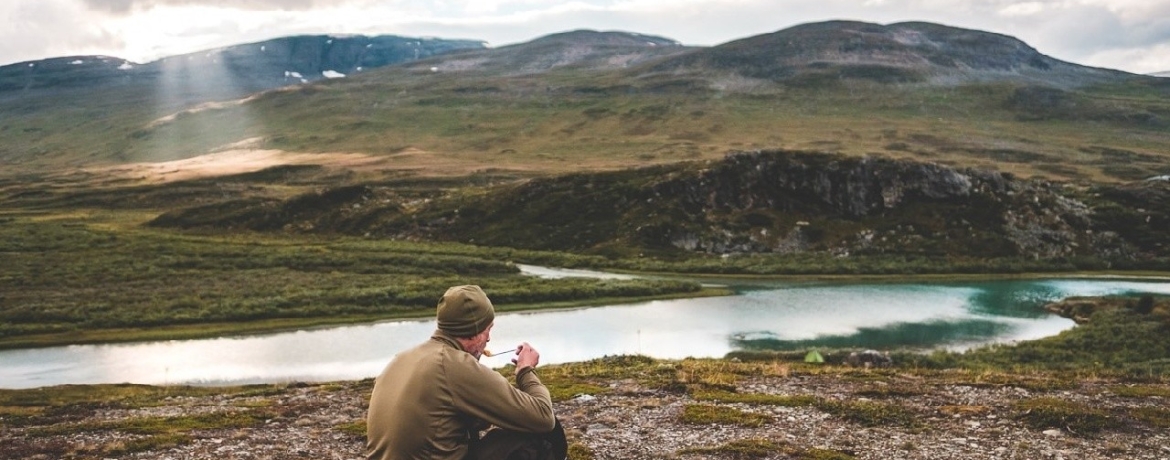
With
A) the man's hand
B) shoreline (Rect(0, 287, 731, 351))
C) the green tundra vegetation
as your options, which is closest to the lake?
shoreline (Rect(0, 287, 731, 351))

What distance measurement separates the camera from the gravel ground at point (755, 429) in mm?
21094

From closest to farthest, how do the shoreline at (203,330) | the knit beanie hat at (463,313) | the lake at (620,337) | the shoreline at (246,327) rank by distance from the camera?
the knit beanie hat at (463,313), the lake at (620,337), the shoreline at (203,330), the shoreline at (246,327)

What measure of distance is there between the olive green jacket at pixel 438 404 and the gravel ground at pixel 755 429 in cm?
1181

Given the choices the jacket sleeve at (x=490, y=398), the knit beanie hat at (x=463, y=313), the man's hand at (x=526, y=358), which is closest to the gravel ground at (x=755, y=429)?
the man's hand at (x=526, y=358)

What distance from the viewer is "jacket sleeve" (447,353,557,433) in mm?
9445

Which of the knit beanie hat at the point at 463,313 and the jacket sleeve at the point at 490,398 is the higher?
the knit beanie hat at the point at 463,313

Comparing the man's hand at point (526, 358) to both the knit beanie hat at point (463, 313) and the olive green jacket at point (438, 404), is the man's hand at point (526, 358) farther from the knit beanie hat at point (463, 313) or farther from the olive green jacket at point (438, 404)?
the knit beanie hat at point (463, 313)

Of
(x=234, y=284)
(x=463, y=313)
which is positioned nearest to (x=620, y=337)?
(x=234, y=284)

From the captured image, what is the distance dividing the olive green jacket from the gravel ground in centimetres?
1181

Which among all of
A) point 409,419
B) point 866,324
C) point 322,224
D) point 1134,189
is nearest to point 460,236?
point 322,224

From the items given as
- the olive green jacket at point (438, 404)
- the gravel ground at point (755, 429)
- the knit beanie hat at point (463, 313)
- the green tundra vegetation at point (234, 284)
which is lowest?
the green tundra vegetation at point (234, 284)

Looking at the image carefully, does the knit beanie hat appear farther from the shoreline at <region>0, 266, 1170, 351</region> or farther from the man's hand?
the shoreline at <region>0, 266, 1170, 351</region>

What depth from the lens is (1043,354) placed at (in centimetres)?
5678

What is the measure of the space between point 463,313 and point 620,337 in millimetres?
59712
